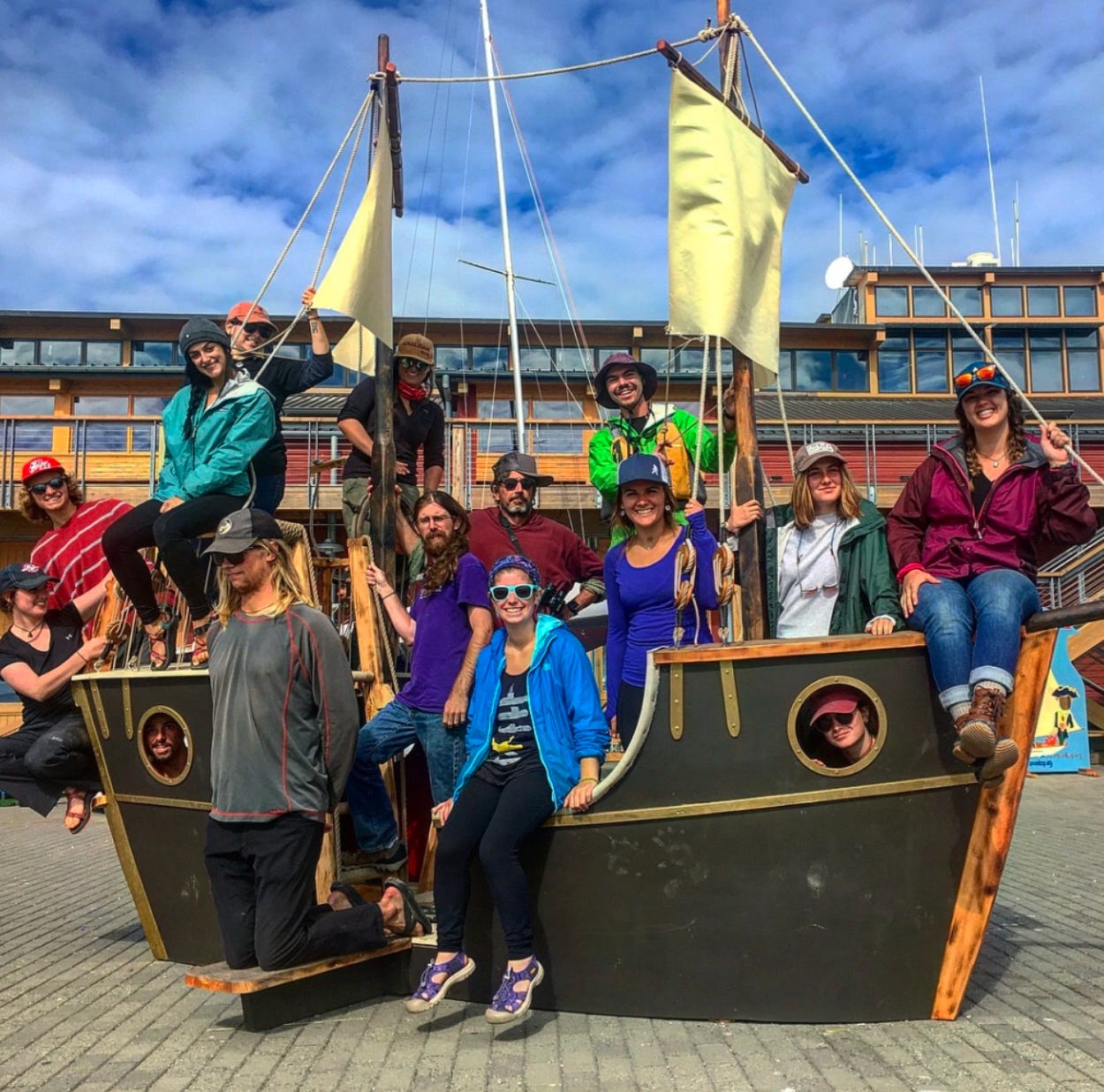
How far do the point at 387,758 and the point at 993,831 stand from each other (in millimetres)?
2435

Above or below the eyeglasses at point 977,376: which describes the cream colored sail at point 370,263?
above

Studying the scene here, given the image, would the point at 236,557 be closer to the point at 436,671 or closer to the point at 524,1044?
the point at 436,671

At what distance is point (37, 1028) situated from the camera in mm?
4223

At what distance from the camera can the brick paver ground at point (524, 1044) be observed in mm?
3434

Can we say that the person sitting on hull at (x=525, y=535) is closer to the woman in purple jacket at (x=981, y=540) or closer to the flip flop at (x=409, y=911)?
the flip flop at (x=409, y=911)

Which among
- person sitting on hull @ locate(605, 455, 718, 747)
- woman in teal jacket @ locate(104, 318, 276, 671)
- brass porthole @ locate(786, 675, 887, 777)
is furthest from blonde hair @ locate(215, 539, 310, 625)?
brass porthole @ locate(786, 675, 887, 777)

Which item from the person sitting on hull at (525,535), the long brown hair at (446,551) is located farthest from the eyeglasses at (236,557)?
the person sitting on hull at (525,535)

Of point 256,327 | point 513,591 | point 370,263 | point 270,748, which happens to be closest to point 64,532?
point 256,327

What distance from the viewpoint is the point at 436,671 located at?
4.51m

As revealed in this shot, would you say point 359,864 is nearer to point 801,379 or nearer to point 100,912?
point 100,912

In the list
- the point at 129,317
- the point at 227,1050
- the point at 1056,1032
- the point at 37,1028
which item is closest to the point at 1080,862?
the point at 1056,1032

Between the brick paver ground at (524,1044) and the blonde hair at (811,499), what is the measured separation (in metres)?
1.91

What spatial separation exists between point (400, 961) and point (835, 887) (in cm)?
185

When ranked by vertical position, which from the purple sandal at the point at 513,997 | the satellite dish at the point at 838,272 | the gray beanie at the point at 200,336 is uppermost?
the satellite dish at the point at 838,272
